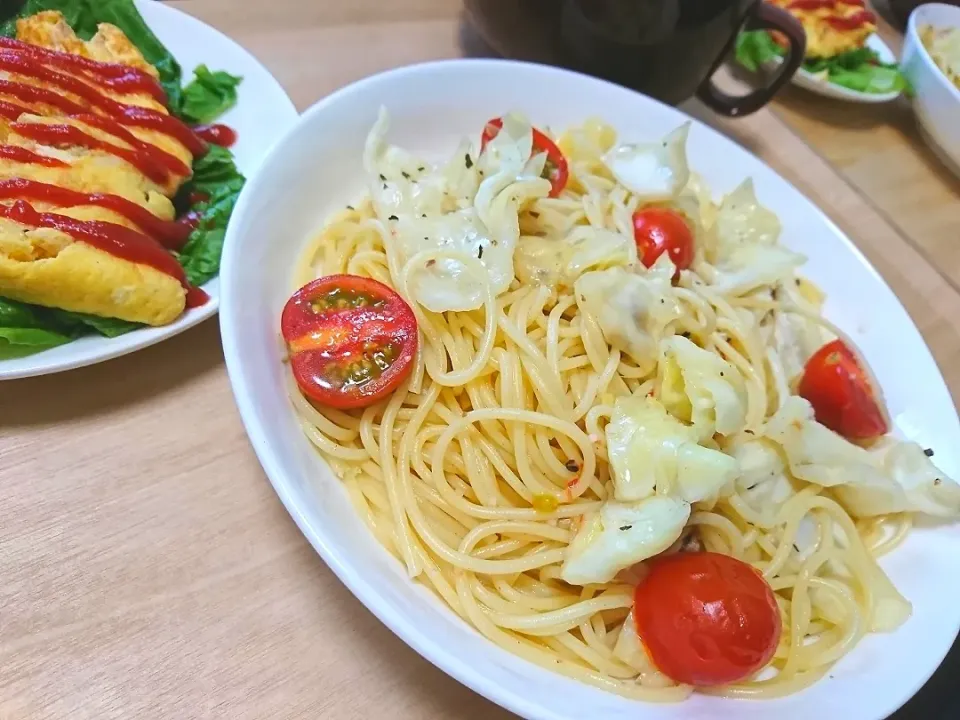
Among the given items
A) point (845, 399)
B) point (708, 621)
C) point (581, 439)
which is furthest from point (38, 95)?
point (845, 399)

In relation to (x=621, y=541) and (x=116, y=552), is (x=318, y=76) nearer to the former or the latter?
(x=116, y=552)

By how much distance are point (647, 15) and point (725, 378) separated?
42.4 inches

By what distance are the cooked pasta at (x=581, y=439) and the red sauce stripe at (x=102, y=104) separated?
0.51 metres

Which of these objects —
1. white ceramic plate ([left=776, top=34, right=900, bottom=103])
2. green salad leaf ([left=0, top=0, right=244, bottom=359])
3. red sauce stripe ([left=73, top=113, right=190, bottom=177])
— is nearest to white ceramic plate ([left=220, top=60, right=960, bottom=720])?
green salad leaf ([left=0, top=0, right=244, bottom=359])

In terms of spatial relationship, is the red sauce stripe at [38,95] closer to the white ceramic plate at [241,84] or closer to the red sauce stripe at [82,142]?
the red sauce stripe at [82,142]

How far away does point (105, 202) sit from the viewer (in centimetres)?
170

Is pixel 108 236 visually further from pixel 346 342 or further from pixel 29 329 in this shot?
pixel 346 342

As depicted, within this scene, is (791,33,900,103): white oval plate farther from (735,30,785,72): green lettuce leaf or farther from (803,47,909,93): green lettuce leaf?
(735,30,785,72): green lettuce leaf

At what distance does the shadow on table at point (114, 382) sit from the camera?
1564mm

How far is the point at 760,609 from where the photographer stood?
1.32 meters

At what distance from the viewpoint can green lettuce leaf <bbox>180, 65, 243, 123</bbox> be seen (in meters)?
2.12

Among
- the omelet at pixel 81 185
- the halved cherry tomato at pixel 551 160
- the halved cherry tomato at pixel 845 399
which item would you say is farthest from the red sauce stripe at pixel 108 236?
the halved cherry tomato at pixel 845 399

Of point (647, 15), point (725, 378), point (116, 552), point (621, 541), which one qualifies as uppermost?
point (647, 15)

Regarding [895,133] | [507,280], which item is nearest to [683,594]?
[507,280]
